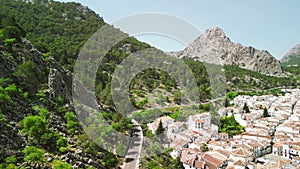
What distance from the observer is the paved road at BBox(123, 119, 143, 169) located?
1825cm

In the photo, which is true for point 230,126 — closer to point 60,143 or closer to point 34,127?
point 60,143

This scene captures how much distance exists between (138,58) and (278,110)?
23.4m

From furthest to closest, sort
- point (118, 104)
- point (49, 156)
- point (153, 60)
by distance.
Answer: point (153, 60)
point (118, 104)
point (49, 156)

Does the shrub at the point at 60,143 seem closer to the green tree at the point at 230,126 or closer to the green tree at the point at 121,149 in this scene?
the green tree at the point at 121,149

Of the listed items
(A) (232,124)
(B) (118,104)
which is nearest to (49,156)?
(B) (118,104)

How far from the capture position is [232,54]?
101m

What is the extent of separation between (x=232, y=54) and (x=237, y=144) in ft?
278

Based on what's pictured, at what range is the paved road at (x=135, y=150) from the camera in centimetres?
1825

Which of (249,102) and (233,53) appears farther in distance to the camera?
(233,53)

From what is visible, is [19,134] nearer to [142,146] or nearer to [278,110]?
[142,146]

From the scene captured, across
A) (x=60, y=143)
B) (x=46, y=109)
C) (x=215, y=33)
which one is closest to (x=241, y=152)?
(x=60, y=143)

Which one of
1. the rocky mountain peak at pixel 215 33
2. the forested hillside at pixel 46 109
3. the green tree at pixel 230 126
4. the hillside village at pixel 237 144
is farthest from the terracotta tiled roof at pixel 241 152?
the rocky mountain peak at pixel 215 33

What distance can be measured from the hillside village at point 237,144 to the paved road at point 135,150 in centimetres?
204

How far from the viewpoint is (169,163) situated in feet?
60.5
